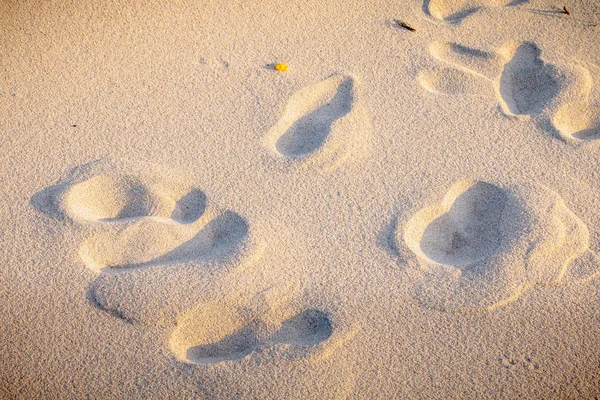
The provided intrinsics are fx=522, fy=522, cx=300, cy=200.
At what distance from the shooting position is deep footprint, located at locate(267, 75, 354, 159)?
59.2 inches

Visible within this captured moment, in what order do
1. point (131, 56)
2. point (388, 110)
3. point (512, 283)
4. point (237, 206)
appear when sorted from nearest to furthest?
point (512, 283)
point (237, 206)
point (388, 110)
point (131, 56)

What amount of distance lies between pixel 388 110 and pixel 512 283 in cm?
62

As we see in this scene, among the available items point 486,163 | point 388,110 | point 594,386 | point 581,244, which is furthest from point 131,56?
point 594,386

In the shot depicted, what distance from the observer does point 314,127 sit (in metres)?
1.54

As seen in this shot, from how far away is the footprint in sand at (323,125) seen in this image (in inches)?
57.9

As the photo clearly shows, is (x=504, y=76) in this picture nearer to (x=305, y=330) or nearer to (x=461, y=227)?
(x=461, y=227)

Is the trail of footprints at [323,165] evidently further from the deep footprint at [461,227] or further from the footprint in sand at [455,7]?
the footprint in sand at [455,7]

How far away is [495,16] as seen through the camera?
1.83m

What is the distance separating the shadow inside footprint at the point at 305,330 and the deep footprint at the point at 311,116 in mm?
465

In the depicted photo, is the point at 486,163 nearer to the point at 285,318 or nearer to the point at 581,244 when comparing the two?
the point at 581,244

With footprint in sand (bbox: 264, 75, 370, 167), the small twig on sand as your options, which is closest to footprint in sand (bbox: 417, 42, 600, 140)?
the small twig on sand

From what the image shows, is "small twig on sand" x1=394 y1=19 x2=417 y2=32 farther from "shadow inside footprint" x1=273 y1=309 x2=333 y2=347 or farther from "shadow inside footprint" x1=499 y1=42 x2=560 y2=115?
"shadow inside footprint" x1=273 y1=309 x2=333 y2=347

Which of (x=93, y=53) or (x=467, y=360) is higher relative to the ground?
(x=93, y=53)

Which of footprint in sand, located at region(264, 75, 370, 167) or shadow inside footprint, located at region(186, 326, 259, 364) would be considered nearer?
shadow inside footprint, located at region(186, 326, 259, 364)
